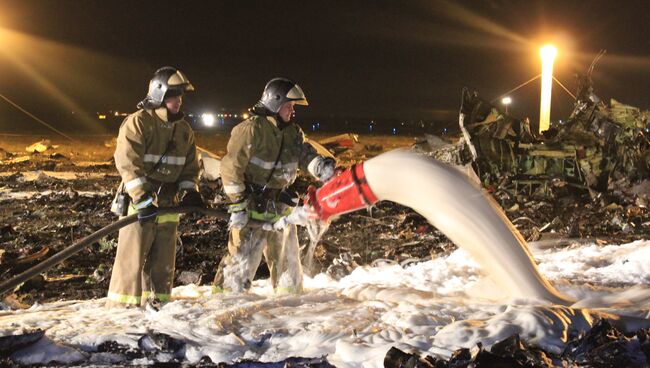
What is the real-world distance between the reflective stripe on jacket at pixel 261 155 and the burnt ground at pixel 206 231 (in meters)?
1.64

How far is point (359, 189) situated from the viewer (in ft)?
15.0

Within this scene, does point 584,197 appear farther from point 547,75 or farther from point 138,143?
point 138,143

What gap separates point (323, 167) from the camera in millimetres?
5566

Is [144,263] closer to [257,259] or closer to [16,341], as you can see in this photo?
[257,259]

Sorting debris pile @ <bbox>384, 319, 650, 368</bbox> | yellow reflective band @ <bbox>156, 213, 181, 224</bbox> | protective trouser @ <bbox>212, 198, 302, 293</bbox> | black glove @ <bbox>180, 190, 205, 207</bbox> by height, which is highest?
black glove @ <bbox>180, 190, 205, 207</bbox>

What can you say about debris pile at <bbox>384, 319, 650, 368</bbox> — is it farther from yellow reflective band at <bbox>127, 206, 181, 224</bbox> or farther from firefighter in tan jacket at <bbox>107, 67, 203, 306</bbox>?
yellow reflective band at <bbox>127, 206, 181, 224</bbox>

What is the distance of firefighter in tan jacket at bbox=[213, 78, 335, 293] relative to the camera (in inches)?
213

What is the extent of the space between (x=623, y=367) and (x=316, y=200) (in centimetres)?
253

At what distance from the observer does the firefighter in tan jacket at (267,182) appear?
540 cm

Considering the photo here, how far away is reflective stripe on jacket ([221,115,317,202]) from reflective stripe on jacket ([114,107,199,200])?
343 millimetres

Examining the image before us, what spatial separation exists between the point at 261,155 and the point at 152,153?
95cm

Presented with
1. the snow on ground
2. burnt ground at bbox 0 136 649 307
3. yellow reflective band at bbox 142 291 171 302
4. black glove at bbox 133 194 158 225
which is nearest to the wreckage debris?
the snow on ground

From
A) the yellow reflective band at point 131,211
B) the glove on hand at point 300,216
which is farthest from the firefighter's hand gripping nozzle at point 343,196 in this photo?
the yellow reflective band at point 131,211

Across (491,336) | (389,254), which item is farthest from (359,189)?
(389,254)
